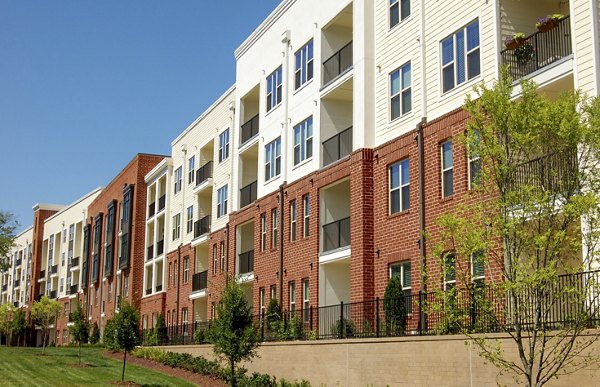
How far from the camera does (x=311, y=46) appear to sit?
109 feet

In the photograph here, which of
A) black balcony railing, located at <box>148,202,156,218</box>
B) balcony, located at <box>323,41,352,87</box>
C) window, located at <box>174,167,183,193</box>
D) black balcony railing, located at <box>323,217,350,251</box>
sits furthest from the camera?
black balcony railing, located at <box>148,202,156,218</box>

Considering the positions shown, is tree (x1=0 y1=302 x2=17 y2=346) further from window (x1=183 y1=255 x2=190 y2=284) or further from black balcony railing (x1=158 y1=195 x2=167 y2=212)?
window (x1=183 y1=255 x2=190 y2=284)

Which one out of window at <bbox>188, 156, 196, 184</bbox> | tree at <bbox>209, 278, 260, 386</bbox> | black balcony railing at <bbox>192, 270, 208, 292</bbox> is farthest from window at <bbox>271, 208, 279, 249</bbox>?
window at <bbox>188, 156, 196, 184</bbox>

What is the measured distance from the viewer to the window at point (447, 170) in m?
23.5

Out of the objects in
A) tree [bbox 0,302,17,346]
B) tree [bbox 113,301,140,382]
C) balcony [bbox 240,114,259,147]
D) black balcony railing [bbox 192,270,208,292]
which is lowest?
tree [bbox 113,301,140,382]

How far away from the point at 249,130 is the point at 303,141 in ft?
25.9

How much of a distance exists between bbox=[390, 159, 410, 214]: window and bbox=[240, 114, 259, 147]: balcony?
14.2 m

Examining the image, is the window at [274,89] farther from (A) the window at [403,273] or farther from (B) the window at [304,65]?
(A) the window at [403,273]

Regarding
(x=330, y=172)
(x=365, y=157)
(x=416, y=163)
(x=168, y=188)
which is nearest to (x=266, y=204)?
(x=330, y=172)

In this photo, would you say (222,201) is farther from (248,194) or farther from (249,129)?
(249,129)

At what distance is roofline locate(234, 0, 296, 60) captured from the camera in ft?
117

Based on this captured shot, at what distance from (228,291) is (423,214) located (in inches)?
303

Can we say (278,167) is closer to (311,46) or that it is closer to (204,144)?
(311,46)

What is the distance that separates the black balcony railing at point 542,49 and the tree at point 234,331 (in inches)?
473
